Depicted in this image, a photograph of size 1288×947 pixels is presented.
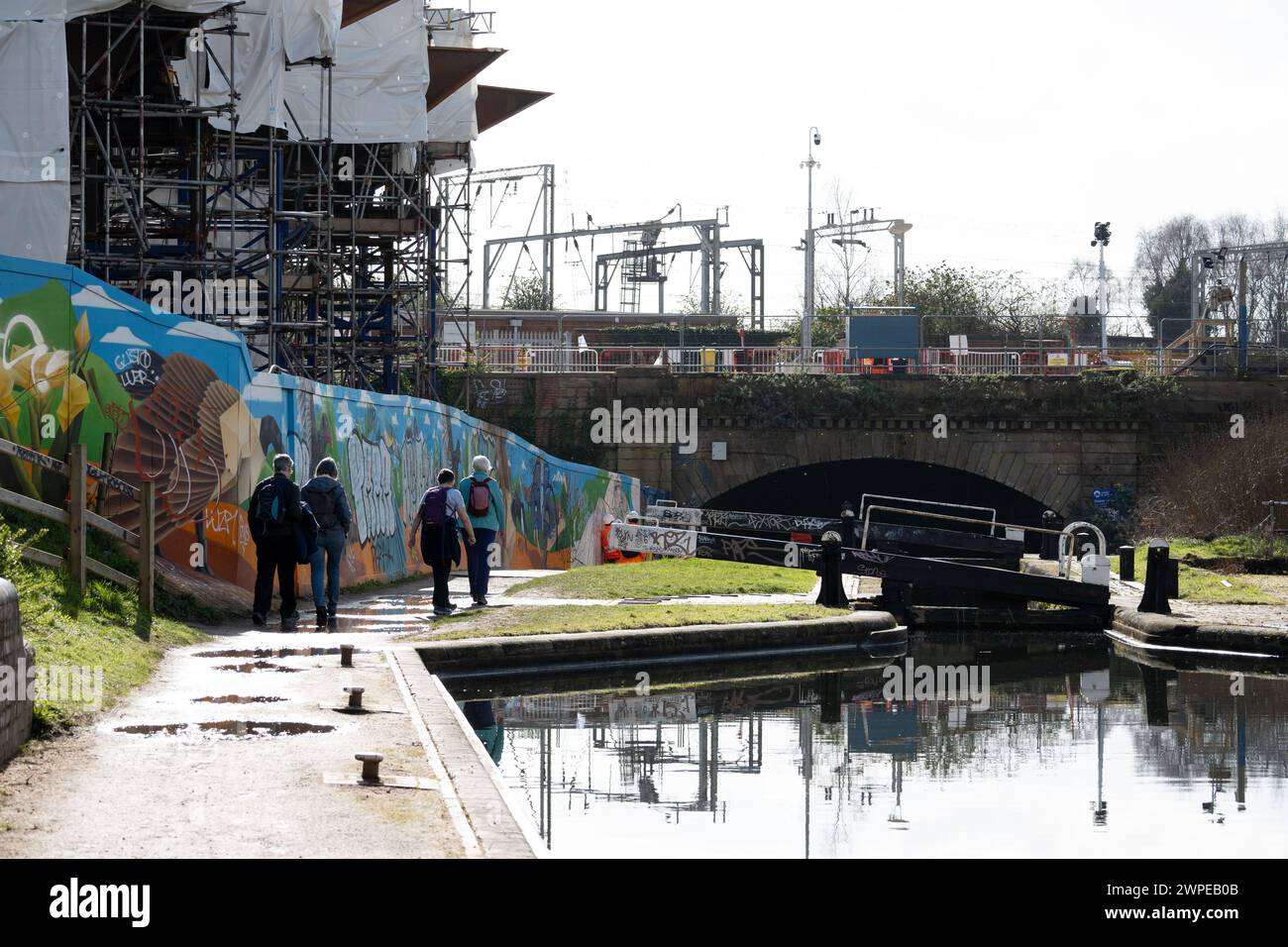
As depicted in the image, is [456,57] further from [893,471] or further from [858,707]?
[858,707]

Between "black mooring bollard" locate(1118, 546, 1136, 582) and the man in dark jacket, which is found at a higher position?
the man in dark jacket

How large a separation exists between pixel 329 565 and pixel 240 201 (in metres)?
16.4

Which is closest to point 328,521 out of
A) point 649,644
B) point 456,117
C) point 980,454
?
point 649,644

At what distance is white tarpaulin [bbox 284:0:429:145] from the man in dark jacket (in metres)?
21.8

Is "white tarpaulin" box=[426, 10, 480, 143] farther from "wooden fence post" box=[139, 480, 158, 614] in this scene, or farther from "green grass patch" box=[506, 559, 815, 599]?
"wooden fence post" box=[139, 480, 158, 614]

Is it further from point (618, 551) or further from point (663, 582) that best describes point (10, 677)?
point (618, 551)

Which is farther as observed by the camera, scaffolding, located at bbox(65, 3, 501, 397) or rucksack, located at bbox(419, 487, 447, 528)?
scaffolding, located at bbox(65, 3, 501, 397)

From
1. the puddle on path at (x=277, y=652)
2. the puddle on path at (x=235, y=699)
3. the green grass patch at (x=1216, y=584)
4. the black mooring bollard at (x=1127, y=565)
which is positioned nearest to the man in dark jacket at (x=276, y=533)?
the puddle on path at (x=277, y=652)

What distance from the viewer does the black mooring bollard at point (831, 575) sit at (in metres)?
17.9

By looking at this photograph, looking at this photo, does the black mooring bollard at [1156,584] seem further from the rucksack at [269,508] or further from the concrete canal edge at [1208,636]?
the rucksack at [269,508]

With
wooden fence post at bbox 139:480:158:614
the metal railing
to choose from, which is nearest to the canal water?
wooden fence post at bbox 139:480:158:614

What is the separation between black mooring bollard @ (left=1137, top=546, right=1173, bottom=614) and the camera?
711 inches

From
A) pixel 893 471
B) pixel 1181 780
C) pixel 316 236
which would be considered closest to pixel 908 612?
pixel 1181 780

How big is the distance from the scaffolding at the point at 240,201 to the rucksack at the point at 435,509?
9.47m
